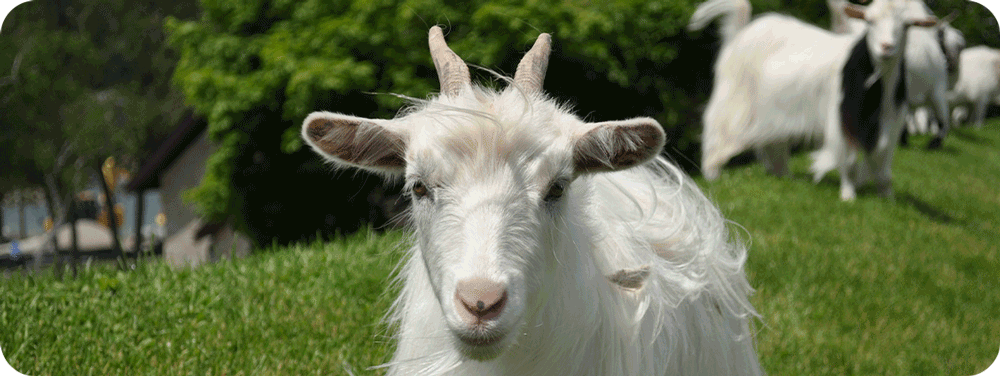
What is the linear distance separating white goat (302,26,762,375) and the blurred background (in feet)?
14.2

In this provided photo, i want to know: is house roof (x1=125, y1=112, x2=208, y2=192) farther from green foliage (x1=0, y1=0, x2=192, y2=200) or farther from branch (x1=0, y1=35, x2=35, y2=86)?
branch (x1=0, y1=35, x2=35, y2=86)

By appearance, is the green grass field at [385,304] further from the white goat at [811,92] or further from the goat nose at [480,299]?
the goat nose at [480,299]

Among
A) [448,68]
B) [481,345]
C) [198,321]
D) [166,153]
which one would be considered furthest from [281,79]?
[481,345]

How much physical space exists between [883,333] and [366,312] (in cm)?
333

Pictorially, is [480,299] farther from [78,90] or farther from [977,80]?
[977,80]

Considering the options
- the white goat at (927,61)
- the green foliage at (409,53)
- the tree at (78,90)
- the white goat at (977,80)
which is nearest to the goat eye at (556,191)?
the tree at (78,90)

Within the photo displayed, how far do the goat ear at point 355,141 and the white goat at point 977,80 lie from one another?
6420 millimetres

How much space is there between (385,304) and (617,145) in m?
2.38

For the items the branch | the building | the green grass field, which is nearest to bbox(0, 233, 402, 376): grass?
the green grass field

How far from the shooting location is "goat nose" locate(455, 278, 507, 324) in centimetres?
179

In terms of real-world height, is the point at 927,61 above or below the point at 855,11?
below

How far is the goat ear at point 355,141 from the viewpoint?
2150 millimetres

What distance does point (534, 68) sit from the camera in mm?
2393

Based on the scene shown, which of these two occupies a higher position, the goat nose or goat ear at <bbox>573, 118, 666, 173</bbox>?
goat ear at <bbox>573, 118, 666, 173</bbox>
